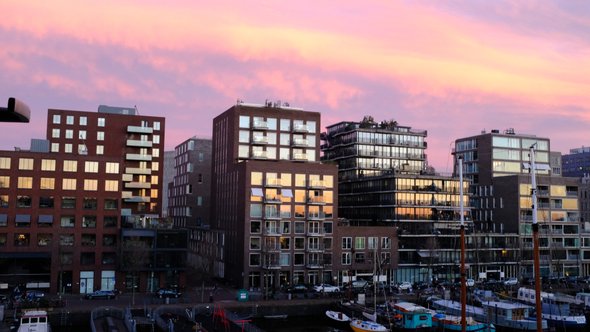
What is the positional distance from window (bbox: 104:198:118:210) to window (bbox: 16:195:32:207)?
35.6 ft

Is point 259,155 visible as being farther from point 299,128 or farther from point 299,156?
point 299,128

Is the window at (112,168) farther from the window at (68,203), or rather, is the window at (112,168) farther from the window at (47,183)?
the window at (47,183)

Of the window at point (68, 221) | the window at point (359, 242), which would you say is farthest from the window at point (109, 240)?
the window at point (359, 242)

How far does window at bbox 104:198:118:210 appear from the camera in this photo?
86.2 m

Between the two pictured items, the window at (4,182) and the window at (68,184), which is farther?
the window at (68,184)

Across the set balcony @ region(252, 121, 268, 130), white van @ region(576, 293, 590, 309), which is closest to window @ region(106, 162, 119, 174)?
balcony @ region(252, 121, 268, 130)

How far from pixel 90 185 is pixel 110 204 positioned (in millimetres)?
4253

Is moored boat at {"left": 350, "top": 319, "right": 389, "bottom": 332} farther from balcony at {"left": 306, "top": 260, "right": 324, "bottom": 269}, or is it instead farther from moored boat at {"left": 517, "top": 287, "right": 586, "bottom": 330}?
balcony at {"left": 306, "top": 260, "right": 324, "bottom": 269}

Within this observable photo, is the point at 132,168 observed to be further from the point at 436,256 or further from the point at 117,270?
the point at 436,256

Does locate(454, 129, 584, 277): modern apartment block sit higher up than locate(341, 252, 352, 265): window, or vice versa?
locate(454, 129, 584, 277): modern apartment block

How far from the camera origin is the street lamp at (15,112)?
26.3 ft

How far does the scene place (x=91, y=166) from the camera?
86.3 m

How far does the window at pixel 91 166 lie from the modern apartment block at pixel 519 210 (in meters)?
77.4

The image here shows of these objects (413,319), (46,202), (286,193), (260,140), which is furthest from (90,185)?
(413,319)
